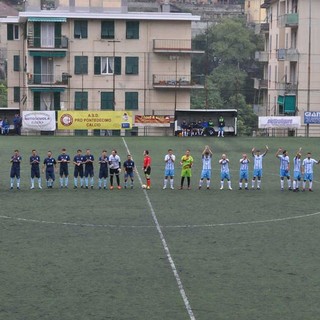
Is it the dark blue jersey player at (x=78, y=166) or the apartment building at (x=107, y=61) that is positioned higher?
the apartment building at (x=107, y=61)

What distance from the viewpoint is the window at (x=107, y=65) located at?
69250 millimetres

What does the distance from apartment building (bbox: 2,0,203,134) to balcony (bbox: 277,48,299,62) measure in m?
7.16

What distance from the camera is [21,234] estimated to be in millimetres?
27062

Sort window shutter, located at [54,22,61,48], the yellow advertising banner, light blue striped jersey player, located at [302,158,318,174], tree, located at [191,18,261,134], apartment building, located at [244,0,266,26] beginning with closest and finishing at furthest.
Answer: light blue striped jersey player, located at [302,158,318,174] < the yellow advertising banner < window shutter, located at [54,22,61,48] < tree, located at [191,18,261,134] < apartment building, located at [244,0,266,26]

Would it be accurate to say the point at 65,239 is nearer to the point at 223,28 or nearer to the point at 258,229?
the point at 258,229

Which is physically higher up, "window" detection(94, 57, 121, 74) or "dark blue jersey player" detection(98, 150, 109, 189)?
"window" detection(94, 57, 121, 74)

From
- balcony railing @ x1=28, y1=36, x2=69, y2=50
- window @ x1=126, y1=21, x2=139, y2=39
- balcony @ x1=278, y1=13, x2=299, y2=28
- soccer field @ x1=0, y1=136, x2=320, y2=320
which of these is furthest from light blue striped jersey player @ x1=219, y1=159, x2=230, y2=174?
balcony @ x1=278, y1=13, x2=299, y2=28

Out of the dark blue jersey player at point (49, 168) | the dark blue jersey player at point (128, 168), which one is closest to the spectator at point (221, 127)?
the dark blue jersey player at point (128, 168)

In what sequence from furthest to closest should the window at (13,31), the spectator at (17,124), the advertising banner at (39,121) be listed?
the window at (13,31) < the spectator at (17,124) < the advertising banner at (39,121)

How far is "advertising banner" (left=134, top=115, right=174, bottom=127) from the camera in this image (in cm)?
6378

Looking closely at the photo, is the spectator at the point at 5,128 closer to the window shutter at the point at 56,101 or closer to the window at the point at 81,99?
the window shutter at the point at 56,101

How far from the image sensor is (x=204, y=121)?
207 ft

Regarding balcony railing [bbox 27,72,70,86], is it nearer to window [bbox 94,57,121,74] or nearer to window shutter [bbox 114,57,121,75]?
window [bbox 94,57,121,74]

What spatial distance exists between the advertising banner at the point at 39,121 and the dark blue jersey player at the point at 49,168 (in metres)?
24.6
